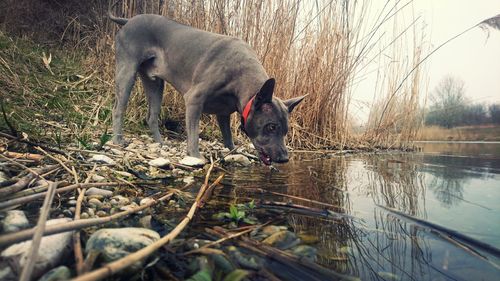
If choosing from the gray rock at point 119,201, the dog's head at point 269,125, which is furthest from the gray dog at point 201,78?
the gray rock at point 119,201

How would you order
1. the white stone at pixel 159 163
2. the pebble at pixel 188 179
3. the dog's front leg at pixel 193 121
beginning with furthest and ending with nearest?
the dog's front leg at pixel 193 121
the white stone at pixel 159 163
the pebble at pixel 188 179

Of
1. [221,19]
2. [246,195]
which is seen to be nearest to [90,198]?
[246,195]

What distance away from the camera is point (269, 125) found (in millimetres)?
2736

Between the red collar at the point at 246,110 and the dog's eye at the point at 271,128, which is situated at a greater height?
the red collar at the point at 246,110

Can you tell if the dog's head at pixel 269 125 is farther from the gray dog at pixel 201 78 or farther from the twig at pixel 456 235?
the twig at pixel 456 235

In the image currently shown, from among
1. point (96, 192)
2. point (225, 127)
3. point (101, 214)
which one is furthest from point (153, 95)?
point (101, 214)

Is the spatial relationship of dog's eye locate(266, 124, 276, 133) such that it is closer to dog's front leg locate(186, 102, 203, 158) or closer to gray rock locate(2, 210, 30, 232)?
dog's front leg locate(186, 102, 203, 158)

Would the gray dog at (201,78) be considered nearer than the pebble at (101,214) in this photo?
No

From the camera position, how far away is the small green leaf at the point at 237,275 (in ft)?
2.45

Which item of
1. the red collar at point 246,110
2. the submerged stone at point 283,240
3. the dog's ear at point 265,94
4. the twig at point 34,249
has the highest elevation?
the dog's ear at point 265,94

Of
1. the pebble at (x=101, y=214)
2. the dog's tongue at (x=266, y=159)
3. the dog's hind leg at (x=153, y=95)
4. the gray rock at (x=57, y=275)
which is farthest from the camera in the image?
the dog's hind leg at (x=153, y=95)

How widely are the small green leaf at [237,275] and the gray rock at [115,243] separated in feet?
0.80

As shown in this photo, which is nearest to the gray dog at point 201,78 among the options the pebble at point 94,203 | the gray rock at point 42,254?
the pebble at point 94,203

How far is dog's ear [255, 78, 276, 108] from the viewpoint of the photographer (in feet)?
8.23
